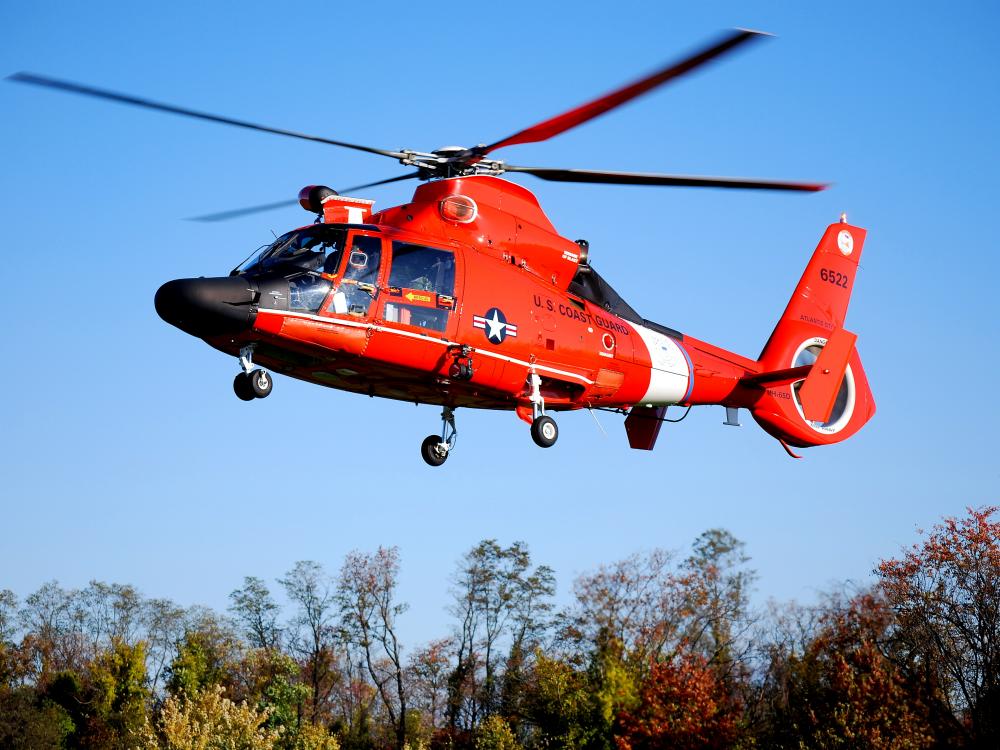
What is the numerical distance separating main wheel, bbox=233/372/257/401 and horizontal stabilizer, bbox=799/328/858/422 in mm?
12210

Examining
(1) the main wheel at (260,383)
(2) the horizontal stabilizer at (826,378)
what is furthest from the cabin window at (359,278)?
(2) the horizontal stabilizer at (826,378)

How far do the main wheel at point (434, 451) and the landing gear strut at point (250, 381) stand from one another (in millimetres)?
3526

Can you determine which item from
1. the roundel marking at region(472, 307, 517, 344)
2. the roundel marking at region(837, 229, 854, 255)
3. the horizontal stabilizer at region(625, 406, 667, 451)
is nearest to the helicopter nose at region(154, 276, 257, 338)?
the roundel marking at region(472, 307, 517, 344)

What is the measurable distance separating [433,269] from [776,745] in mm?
33965

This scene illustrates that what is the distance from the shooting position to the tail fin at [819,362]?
2744 cm

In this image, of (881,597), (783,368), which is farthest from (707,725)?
(783,368)

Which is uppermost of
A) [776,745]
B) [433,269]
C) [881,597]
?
[881,597]

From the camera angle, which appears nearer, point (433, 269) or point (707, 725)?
point (433, 269)

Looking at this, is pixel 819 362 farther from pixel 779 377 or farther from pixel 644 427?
pixel 644 427

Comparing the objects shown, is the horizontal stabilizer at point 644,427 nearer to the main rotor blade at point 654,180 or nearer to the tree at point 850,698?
the main rotor blade at point 654,180

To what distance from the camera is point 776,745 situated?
49219mm

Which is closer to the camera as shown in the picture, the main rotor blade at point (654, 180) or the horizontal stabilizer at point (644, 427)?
the main rotor blade at point (654, 180)

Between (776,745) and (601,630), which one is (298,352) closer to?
(776,745)

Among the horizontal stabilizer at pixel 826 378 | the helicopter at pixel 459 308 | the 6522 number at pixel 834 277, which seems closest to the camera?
the helicopter at pixel 459 308
